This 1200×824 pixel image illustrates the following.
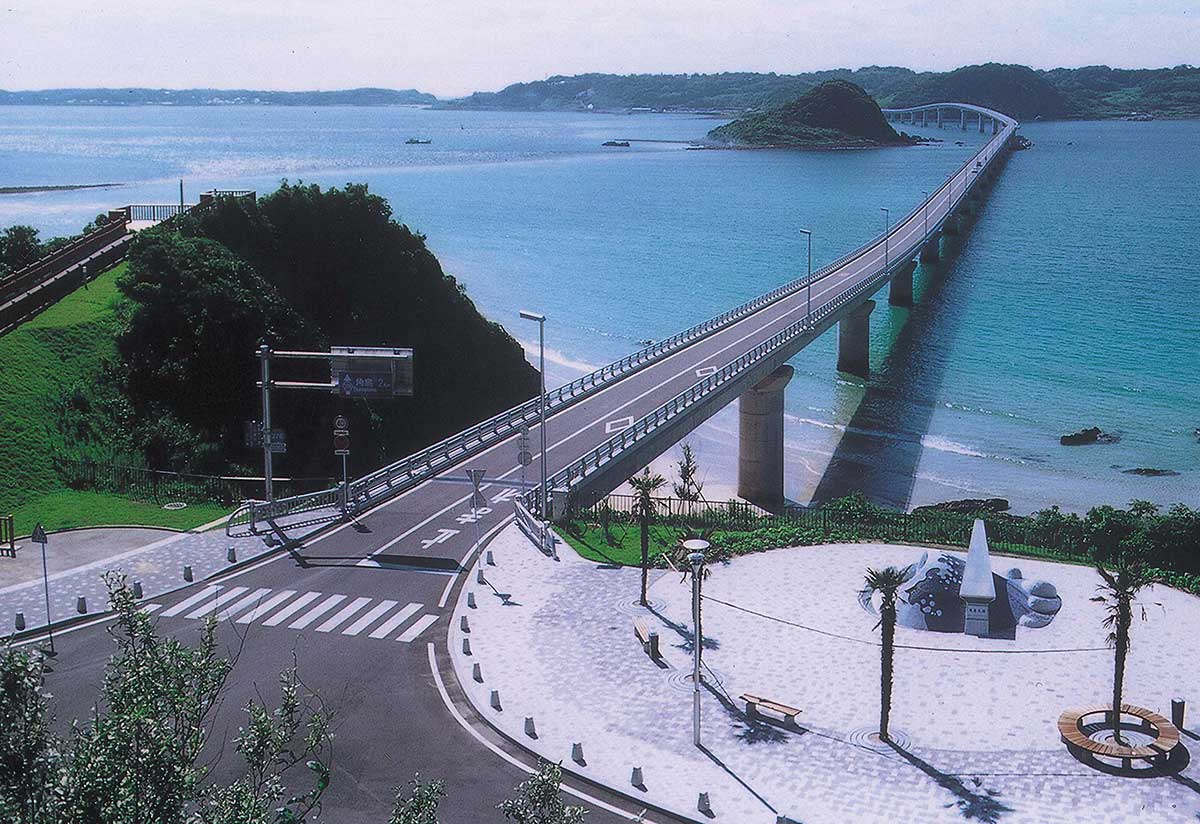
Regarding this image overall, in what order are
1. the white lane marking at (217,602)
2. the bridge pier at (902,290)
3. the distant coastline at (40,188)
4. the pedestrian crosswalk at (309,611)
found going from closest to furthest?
the pedestrian crosswalk at (309,611)
the white lane marking at (217,602)
the bridge pier at (902,290)
the distant coastline at (40,188)

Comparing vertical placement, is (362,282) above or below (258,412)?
above

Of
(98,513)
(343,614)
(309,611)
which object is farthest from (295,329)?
(343,614)

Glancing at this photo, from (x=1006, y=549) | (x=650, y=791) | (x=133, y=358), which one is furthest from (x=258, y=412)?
(x=650, y=791)

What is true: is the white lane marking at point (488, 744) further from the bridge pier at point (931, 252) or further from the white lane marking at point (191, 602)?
the bridge pier at point (931, 252)

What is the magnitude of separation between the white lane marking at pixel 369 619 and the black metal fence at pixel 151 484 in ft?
47.3

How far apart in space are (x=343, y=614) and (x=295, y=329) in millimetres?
33931

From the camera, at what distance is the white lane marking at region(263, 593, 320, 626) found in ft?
117

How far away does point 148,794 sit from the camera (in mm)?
12852

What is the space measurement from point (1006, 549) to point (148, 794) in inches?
1475

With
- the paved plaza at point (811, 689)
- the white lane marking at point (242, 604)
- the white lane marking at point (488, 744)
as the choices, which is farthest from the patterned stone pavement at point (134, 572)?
the white lane marking at point (488, 744)

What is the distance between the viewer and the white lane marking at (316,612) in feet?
116

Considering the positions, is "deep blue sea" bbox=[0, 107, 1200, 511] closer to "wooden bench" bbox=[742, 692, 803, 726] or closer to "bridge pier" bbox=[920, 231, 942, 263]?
"bridge pier" bbox=[920, 231, 942, 263]

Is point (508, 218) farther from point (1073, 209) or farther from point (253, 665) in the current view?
point (253, 665)

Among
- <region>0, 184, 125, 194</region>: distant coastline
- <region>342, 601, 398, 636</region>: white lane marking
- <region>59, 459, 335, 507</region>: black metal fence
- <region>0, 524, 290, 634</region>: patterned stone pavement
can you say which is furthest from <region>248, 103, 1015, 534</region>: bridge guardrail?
<region>0, 184, 125, 194</region>: distant coastline
